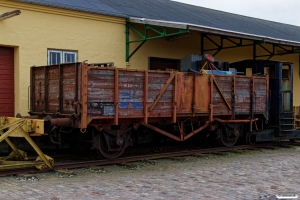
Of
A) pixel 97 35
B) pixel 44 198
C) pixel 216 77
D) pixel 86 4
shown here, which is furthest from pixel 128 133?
pixel 86 4

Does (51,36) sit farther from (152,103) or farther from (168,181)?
(168,181)

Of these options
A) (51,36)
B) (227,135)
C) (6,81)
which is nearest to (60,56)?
(51,36)

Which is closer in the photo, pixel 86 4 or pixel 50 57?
pixel 50 57

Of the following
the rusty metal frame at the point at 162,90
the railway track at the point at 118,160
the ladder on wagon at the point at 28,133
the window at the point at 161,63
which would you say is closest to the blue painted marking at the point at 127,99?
the rusty metal frame at the point at 162,90

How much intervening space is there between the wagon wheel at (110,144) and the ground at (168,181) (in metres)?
0.44

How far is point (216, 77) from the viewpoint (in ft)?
35.9

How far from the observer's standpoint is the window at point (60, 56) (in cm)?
1220

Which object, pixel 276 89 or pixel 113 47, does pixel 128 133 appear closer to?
pixel 113 47

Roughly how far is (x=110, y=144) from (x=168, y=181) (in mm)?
2228

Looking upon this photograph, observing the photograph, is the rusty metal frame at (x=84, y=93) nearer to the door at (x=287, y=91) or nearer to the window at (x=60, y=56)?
the window at (x=60, y=56)

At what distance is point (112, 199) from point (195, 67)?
6928mm

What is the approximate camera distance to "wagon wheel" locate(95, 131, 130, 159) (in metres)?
9.18

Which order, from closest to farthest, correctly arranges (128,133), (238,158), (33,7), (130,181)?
1. (130,181)
2. (128,133)
3. (238,158)
4. (33,7)

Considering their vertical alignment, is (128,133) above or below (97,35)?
below
